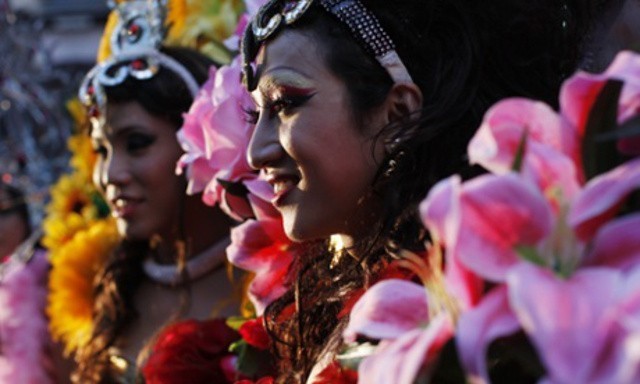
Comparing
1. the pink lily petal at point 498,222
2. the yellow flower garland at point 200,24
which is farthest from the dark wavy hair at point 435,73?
the yellow flower garland at point 200,24

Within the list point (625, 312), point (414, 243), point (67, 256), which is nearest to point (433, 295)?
point (625, 312)

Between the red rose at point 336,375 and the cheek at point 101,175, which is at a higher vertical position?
the red rose at point 336,375

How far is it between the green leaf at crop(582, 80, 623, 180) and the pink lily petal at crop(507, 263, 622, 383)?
0.15 m

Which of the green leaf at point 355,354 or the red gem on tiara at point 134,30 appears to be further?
the red gem on tiara at point 134,30

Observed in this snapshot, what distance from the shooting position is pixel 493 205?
101 centimetres

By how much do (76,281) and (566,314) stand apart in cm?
229

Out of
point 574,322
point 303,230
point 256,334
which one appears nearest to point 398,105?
point 303,230

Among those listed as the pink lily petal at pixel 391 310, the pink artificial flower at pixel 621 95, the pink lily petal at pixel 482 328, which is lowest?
the pink lily petal at pixel 391 310

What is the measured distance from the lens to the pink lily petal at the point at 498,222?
39.6 inches

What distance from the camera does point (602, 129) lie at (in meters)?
1.08

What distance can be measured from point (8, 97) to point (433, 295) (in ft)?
14.2

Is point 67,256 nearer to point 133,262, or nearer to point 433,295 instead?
point 133,262

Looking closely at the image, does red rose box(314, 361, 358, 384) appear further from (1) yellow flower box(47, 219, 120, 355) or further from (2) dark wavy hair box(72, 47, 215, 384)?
(1) yellow flower box(47, 219, 120, 355)

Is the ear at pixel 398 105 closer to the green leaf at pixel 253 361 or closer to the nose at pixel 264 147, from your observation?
the nose at pixel 264 147
